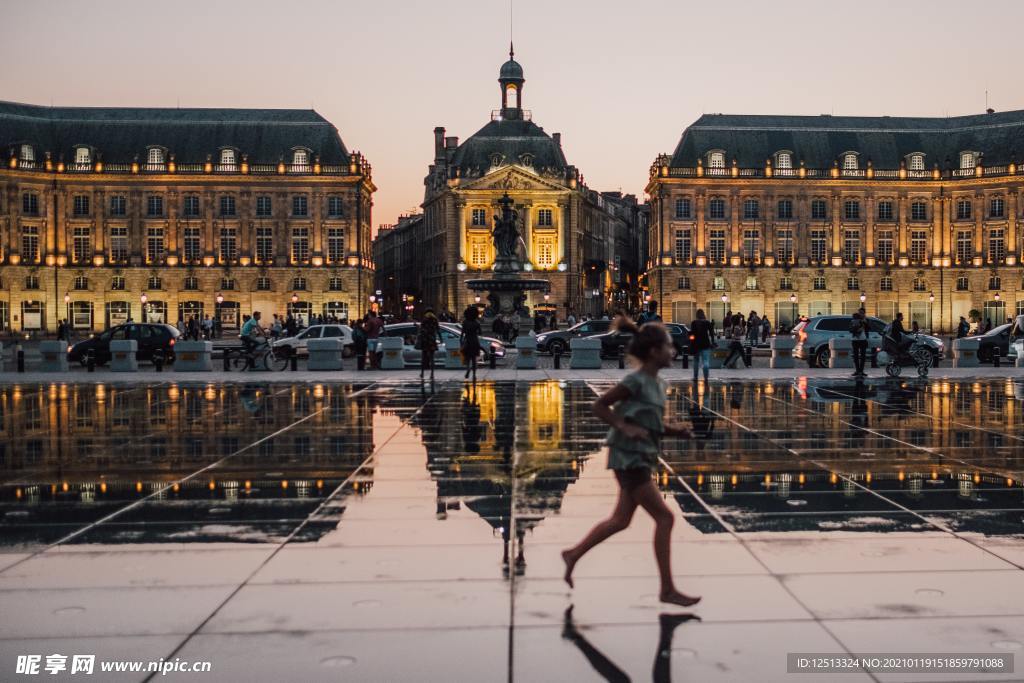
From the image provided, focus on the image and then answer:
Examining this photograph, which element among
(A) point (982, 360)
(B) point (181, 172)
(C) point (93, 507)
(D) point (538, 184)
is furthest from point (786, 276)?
(C) point (93, 507)

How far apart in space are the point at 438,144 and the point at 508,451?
111053mm

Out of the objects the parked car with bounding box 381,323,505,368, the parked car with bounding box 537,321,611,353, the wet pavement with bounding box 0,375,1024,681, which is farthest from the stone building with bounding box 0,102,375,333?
the wet pavement with bounding box 0,375,1024,681

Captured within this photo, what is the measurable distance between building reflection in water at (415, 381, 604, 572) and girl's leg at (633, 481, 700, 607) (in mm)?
1317

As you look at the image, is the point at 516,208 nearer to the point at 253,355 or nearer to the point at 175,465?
the point at 253,355

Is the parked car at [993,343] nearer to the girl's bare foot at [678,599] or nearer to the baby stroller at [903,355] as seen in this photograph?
the baby stroller at [903,355]

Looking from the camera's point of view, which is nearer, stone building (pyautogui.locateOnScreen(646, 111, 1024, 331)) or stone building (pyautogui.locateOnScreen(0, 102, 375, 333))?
stone building (pyautogui.locateOnScreen(0, 102, 375, 333))

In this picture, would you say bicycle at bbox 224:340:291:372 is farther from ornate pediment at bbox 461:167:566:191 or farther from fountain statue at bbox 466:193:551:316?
ornate pediment at bbox 461:167:566:191

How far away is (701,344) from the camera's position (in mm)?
26031

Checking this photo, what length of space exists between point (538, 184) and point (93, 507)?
9907 centimetres

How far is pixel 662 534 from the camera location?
6906 mm

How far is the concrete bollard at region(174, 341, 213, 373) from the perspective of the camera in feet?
110

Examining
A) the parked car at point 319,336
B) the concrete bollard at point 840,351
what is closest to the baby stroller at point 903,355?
the concrete bollard at point 840,351

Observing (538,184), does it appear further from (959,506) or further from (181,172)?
(959,506)

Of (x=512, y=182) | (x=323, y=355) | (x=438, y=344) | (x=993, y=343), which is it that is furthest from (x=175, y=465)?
(x=512, y=182)
